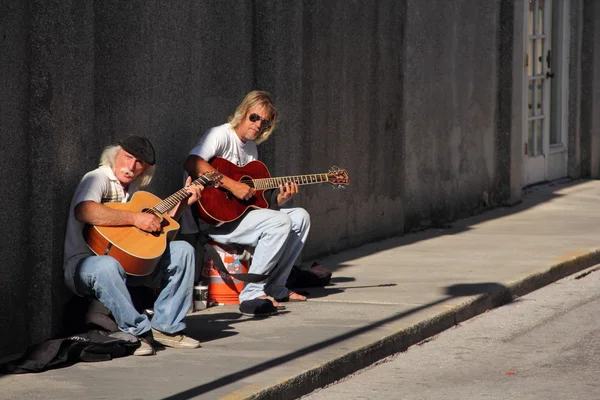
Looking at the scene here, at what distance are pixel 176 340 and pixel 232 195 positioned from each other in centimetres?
152

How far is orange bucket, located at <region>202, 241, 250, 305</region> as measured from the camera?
8.34m

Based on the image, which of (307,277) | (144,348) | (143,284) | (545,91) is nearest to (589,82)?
(545,91)

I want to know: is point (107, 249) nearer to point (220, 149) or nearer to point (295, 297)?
point (220, 149)

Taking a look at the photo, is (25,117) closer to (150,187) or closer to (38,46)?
(38,46)

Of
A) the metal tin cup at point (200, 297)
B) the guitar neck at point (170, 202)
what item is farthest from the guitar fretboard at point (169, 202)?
the metal tin cup at point (200, 297)

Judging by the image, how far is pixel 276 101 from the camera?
968 cm

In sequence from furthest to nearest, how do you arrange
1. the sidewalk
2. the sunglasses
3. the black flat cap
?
the sunglasses → the black flat cap → the sidewalk

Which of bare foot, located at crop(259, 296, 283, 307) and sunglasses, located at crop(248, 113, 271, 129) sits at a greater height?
sunglasses, located at crop(248, 113, 271, 129)

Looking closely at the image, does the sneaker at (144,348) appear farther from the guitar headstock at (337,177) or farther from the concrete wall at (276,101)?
the guitar headstock at (337,177)

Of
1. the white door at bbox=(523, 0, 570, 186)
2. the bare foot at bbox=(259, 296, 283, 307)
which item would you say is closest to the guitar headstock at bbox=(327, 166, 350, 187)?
the bare foot at bbox=(259, 296, 283, 307)

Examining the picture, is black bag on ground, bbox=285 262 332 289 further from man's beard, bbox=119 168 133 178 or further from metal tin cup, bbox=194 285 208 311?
man's beard, bbox=119 168 133 178

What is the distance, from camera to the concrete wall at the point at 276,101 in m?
6.76

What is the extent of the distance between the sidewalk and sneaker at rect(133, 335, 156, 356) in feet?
0.24

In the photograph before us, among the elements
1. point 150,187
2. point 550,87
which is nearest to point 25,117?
point 150,187
